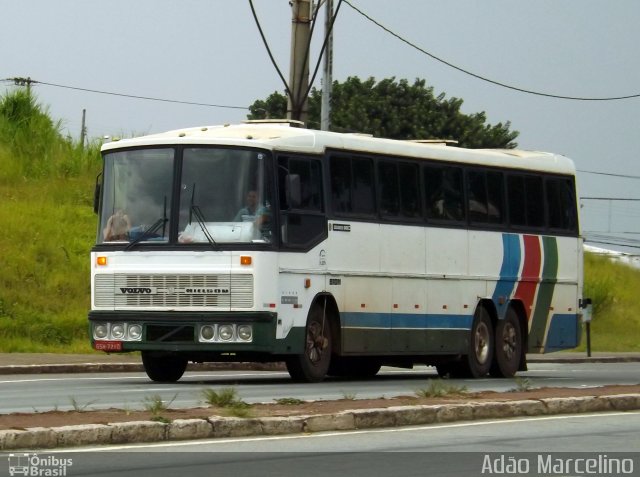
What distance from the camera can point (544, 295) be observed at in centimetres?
2583

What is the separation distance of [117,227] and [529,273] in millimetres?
7707

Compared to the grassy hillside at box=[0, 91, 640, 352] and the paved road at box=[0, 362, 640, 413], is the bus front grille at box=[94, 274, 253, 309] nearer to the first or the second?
the paved road at box=[0, 362, 640, 413]

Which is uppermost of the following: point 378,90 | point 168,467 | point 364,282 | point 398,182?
point 378,90

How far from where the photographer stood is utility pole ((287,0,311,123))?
28062mm

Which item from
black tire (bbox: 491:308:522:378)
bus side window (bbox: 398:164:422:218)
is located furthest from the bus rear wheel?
bus side window (bbox: 398:164:422:218)

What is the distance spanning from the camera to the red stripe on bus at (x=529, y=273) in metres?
25.3

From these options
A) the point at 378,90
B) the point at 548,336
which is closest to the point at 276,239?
the point at 548,336

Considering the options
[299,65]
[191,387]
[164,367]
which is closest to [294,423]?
[191,387]

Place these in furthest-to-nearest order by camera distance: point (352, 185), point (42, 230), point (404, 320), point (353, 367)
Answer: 1. point (42, 230)
2. point (353, 367)
3. point (404, 320)
4. point (352, 185)

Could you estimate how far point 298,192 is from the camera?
20578 millimetres

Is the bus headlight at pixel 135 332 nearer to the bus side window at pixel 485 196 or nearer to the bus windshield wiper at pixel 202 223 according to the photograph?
the bus windshield wiper at pixel 202 223

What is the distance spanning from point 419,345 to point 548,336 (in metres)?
3.76

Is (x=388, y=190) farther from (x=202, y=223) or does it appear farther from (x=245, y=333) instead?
(x=245, y=333)

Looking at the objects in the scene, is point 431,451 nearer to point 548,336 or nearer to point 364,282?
point 364,282
